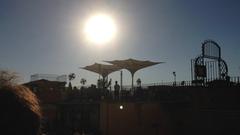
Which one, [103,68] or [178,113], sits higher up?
[103,68]

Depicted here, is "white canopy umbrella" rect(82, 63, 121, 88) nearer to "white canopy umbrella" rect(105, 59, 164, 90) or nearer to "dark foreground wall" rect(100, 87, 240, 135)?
"white canopy umbrella" rect(105, 59, 164, 90)

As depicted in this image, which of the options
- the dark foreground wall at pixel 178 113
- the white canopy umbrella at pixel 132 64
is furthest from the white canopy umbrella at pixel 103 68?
the dark foreground wall at pixel 178 113

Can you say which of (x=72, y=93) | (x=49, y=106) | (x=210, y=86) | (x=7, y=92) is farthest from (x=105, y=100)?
(x=7, y=92)

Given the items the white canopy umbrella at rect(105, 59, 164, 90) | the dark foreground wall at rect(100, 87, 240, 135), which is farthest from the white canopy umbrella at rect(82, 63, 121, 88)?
the dark foreground wall at rect(100, 87, 240, 135)

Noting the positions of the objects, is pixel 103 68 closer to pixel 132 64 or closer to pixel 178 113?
pixel 132 64

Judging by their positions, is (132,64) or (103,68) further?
(103,68)

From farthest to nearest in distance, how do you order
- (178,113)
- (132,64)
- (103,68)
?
(103,68)
(132,64)
(178,113)

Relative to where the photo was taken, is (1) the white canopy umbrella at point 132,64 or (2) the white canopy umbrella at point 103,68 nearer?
(1) the white canopy umbrella at point 132,64

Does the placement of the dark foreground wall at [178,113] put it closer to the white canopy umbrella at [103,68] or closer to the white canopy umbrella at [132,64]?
the white canopy umbrella at [132,64]

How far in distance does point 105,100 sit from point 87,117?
3441mm

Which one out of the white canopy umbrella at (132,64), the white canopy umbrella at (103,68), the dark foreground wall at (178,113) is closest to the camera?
the dark foreground wall at (178,113)

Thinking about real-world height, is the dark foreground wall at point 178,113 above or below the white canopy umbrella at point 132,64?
below

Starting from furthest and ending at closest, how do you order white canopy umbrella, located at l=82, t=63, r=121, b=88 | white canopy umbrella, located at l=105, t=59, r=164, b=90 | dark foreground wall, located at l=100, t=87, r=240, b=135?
white canopy umbrella, located at l=82, t=63, r=121, b=88 < white canopy umbrella, located at l=105, t=59, r=164, b=90 < dark foreground wall, located at l=100, t=87, r=240, b=135

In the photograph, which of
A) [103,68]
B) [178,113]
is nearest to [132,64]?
[103,68]
